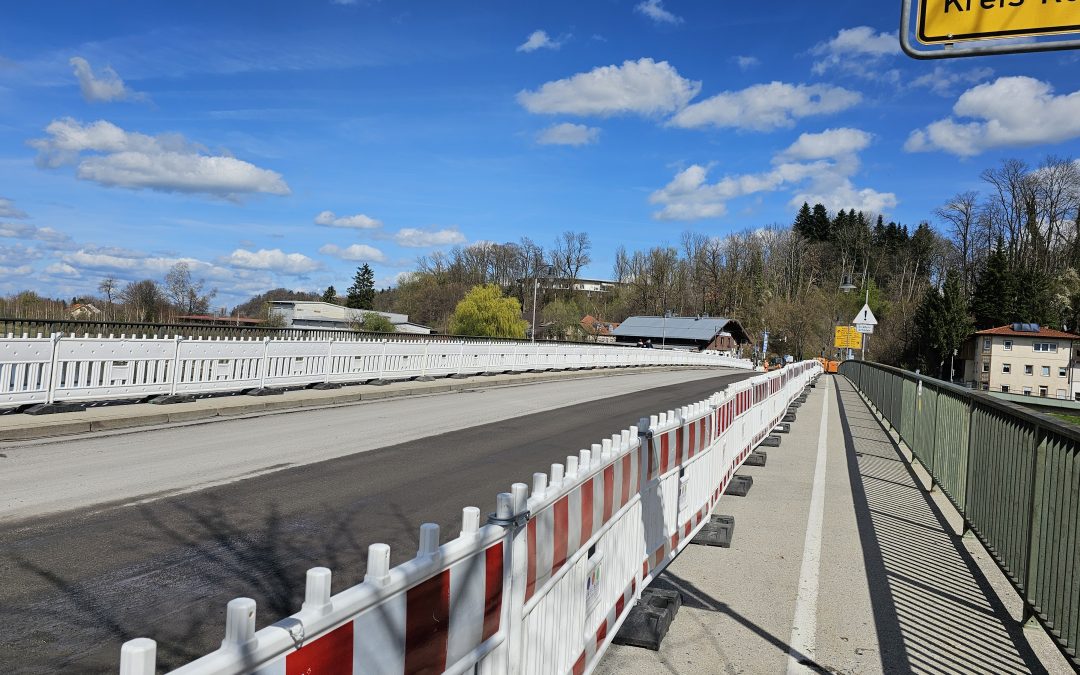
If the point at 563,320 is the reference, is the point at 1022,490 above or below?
below

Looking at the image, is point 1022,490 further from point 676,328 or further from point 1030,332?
point 676,328

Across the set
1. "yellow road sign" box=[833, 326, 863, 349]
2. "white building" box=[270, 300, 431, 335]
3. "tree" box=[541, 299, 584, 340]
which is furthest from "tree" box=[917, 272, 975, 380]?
"white building" box=[270, 300, 431, 335]

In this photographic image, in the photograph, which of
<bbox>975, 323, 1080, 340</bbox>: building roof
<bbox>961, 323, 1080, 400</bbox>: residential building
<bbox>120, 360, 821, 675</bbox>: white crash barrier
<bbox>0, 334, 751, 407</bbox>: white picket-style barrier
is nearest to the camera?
<bbox>120, 360, 821, 675</bbox>: white crash barrier

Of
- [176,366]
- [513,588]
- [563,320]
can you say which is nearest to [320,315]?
[563,320]

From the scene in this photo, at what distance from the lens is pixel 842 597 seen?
5707 mm

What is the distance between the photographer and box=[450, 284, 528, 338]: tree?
94.3 meters

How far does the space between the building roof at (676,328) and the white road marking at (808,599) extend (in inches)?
3374

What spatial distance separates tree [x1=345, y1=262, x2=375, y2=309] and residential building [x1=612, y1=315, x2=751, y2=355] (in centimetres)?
5721

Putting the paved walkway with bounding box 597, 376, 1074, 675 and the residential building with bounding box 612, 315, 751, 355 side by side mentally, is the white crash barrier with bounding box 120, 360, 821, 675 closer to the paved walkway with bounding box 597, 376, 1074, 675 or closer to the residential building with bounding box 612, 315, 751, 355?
the paved walkway with bounding box 597, 376, 1074, 675

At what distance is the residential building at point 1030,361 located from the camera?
72938 mm

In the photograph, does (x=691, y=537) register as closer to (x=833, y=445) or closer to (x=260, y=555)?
(x=260, y=555)

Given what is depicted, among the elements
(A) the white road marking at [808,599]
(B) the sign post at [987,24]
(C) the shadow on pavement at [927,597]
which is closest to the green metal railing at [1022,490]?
(C) the shadow on pavement at [927,597]

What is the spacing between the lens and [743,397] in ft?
34.9

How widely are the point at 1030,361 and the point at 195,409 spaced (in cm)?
8031
